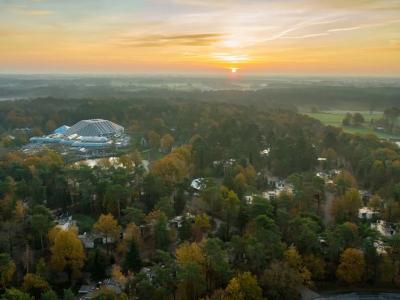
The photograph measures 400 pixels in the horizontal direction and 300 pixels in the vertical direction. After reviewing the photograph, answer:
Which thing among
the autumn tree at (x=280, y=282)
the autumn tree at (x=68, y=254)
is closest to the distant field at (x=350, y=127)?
the autumn tree at (x=280, y=282)

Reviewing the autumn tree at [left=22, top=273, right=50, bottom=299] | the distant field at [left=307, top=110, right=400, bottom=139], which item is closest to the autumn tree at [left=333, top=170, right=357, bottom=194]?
the autumn tree at [left=22, top=273, right=50, bottom=299]

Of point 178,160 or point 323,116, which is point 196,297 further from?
point 323,116

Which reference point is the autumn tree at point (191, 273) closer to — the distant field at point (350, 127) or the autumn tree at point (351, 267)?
the autumn tree at point (351, 267)

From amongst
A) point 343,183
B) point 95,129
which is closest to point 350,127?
point 95,129

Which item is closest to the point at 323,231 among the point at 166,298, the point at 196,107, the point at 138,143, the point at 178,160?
the point at 166,298

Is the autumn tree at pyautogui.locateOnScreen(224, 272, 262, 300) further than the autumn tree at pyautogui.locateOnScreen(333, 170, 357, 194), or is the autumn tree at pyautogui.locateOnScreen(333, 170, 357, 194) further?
the autumn tree at pyautogui.locateOnScreen(333, 170, 357, 194)

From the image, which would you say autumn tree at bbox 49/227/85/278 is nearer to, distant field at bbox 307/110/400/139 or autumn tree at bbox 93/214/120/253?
autumn tree at bbox 93/214/120/253
